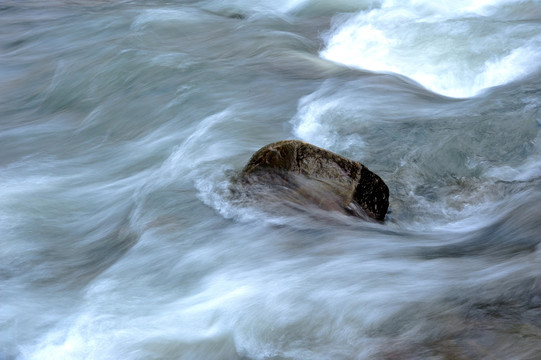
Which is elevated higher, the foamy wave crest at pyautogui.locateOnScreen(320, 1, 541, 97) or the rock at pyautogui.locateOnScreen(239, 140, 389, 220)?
the foamy wave crest at pyautogui.locateOnScreen(320, 1, 541, 97)

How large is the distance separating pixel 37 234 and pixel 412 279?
2.67 metres

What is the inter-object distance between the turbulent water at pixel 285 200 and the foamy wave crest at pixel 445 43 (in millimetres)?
28

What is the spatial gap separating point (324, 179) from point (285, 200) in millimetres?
269

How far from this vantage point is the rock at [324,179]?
4738 millimetres

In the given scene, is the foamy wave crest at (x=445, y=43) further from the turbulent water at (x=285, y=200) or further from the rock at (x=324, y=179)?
the rock at (x=324, y=179)

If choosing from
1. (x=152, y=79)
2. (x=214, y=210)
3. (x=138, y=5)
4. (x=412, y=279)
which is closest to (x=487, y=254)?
(x=412, y=279)

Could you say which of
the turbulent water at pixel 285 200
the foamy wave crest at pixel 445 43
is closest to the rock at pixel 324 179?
the turbulent water at pixel 285 200

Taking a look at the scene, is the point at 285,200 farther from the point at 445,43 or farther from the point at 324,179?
the point at 445,43

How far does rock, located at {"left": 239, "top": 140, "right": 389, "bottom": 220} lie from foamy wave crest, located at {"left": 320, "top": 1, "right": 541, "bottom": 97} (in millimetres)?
2608

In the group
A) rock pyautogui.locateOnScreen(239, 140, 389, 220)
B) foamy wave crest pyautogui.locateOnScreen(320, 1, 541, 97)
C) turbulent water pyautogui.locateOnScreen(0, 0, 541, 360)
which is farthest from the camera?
foamy wave crest pyautogui.locateOnScreen(320, 1, 541, 97)

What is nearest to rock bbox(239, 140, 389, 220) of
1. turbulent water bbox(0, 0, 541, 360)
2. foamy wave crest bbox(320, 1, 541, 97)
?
turbulent water bbox(0, 0, 541, 360)

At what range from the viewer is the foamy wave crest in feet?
23.8

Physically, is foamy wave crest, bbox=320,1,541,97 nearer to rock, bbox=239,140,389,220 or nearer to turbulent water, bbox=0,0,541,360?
turbulent water, bbox=0,0,541,360

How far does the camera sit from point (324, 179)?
476 centimetres
